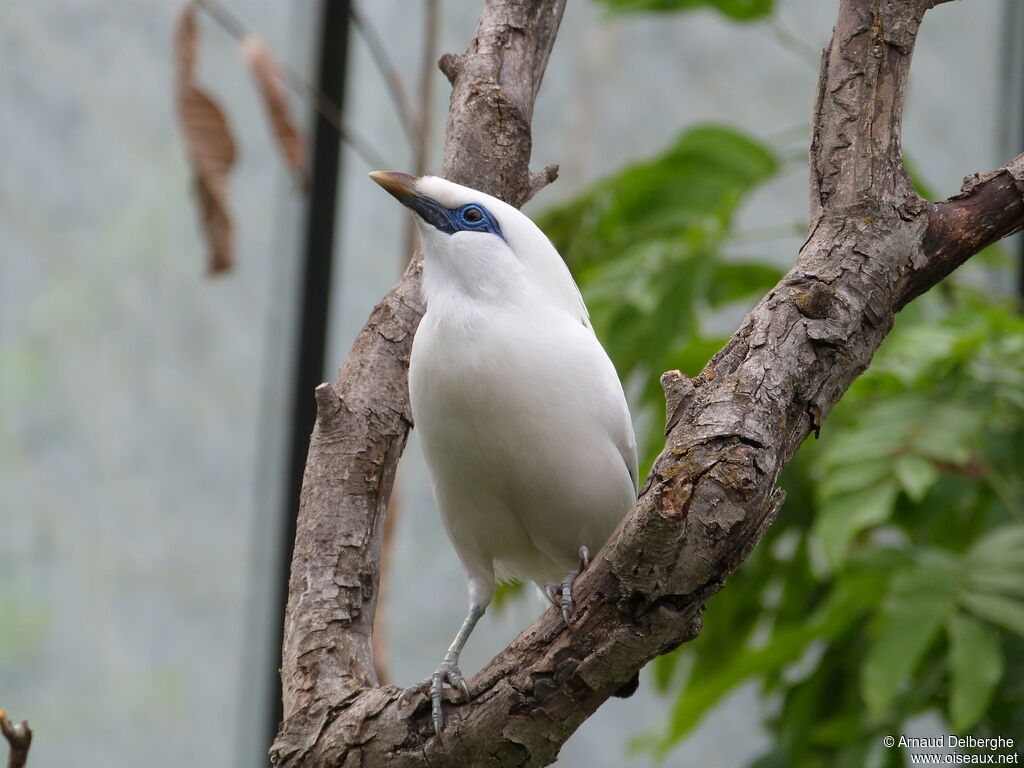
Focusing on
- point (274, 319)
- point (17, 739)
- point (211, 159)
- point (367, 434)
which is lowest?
point (17, 739)

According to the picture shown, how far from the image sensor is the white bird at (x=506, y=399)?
1743 millimetres

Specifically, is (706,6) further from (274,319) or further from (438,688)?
(438,688)

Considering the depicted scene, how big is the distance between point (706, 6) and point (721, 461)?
2284 millimetres

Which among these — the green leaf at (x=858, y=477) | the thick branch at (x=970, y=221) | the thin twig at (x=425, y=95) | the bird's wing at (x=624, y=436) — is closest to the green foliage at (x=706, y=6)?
the thin twig at (x=425, y=95)

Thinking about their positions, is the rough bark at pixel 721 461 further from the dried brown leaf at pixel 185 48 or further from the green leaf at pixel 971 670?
the dried brown leaf at pixel 185 48

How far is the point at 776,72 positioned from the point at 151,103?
7.53ft

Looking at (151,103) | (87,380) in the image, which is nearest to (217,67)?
(151,103)

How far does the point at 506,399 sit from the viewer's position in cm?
173

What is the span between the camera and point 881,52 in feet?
5.10

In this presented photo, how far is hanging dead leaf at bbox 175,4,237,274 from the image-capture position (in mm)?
2594

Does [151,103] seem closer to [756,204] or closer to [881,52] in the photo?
[756,204]

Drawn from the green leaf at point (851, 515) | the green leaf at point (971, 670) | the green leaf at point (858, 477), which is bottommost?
the green leaf at point (971, 670)

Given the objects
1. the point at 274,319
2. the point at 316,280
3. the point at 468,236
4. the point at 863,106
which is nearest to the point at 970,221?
the point at 863,106

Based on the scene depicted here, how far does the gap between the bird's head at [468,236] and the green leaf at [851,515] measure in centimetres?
87
